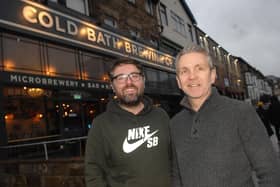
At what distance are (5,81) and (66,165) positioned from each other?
4.20m

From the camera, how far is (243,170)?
166cm

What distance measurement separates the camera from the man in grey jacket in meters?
1.59

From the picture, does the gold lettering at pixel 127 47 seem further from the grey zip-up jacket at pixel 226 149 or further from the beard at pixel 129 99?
the grey zip-up jacket at pixel 226 149

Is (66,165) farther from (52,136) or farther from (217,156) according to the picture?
(52,136)

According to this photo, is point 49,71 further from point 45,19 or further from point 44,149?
point 44,149

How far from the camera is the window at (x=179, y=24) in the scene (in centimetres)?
2267

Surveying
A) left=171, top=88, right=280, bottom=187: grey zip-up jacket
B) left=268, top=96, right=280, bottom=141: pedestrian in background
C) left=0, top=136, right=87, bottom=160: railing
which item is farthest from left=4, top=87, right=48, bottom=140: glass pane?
left=268, top=96, right=280, bottom=141: pedestrian in background

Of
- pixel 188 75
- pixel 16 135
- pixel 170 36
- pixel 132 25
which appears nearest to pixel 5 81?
pixel 16 135

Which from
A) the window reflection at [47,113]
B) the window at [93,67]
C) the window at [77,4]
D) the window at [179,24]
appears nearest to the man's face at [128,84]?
the window reflection at [47,113]

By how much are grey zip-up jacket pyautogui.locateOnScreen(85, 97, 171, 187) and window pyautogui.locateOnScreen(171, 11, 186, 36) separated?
69.2 ft

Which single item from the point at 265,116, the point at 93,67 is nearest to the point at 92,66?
the point at 93,67

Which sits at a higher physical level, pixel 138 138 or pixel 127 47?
pixel 127 47

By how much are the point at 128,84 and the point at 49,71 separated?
298 inches

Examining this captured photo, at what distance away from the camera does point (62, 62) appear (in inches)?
396
